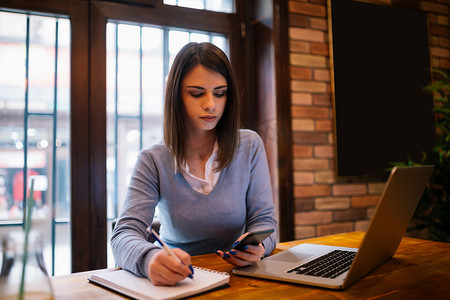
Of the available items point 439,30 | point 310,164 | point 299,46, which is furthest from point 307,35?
point 439,30

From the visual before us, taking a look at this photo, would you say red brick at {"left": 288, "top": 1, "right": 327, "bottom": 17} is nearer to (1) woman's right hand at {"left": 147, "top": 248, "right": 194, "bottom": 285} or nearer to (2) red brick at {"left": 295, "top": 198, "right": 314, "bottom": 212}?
(2) red brick at {"left": 295, "top": 198, "right": 314, "bottom": 212}

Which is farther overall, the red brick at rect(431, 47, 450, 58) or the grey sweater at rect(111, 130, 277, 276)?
the red brick at rect(431, 47, 450, 58)

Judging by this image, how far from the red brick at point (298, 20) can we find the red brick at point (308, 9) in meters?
0.03

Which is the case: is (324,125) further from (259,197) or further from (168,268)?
(168,268)

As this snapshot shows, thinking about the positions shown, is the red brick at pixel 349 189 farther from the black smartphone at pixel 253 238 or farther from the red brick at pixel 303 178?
the black smartphone at pixel 253 238

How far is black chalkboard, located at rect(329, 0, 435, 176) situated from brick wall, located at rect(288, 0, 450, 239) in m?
0.07

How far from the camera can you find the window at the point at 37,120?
1.93 metres

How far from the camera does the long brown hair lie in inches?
51.6

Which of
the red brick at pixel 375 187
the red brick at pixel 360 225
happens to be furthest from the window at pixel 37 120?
the red brick at pixel 375 187

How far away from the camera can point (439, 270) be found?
35.7 inches

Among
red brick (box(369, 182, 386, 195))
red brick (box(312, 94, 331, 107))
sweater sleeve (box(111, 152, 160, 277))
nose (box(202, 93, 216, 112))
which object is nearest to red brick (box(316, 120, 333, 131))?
red brick (box(312, 94, 331, 107))

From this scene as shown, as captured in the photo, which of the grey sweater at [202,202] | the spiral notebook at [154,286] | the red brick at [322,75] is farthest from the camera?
the red brick at [322,75]

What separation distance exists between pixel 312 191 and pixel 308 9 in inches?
45.1

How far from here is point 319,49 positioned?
2414 millimetres
